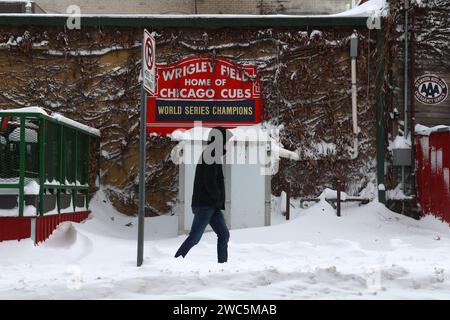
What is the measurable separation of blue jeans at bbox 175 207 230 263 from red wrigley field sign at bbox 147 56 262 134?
5.37 metres

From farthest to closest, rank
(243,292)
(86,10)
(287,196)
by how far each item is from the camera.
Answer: (86,10), (287,196), (243,292)

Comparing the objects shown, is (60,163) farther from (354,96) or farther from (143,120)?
(354,96)

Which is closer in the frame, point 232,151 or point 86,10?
point 232,151

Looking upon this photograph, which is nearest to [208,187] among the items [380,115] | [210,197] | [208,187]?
[208,187]

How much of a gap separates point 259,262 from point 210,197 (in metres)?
1.21

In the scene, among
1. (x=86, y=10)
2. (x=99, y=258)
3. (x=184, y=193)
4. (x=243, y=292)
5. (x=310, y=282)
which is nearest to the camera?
(x=243, y=292)

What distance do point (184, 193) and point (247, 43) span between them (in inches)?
156

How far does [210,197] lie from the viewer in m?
7.51

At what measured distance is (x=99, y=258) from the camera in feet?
26.9

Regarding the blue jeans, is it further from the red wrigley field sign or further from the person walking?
the red wrigley field sign

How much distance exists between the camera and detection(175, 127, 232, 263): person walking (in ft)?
24.6

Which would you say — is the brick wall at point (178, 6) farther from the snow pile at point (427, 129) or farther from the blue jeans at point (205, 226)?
the blue jeans at point (205, 226)

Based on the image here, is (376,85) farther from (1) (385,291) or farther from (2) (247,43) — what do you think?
(1) (385,291)

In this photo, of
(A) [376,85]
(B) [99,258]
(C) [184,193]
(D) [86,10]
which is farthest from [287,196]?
(D) [86,10]
